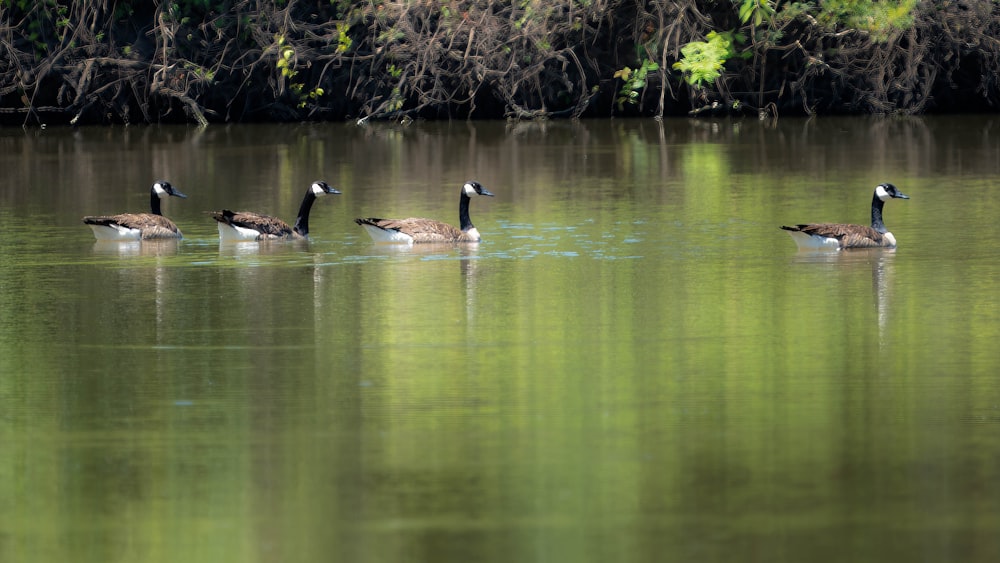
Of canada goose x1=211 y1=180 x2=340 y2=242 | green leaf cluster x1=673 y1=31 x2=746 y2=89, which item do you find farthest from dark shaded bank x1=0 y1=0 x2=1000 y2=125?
canada goose x1=211 y1=180 x2=340 y2=242

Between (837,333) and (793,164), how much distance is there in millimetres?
13579

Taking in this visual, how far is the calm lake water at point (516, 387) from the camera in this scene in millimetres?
A: 7695

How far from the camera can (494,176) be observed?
24.6m

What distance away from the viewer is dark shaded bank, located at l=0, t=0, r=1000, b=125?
32875 mm

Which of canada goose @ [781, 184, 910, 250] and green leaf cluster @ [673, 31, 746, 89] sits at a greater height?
green leaf cluster @ [673, 31, 746, 89]

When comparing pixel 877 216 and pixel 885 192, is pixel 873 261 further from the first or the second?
pixel 885 192

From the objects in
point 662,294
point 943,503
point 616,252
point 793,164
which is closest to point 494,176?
point 793,164

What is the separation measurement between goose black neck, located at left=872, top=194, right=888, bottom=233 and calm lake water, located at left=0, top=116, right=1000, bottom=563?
1.95ft

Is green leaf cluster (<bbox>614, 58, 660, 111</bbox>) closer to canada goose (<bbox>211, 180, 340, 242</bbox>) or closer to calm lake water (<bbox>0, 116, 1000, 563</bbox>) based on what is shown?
calm lake water (<bbox>0, 116, 1000, 563</bbox>)

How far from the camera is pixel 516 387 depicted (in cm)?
1030

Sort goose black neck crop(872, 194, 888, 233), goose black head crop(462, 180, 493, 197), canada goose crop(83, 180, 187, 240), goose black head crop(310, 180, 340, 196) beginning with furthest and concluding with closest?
goose black head crop(310, 180, 340, 196), goose black head crop(462, 180, 493, 197), canada goose crop(83, 180, 187, 240), goose black neck crop(872, 194, 888, 233)

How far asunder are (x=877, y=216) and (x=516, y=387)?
774 cm

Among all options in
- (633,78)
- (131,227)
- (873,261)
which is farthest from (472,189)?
(633,78)

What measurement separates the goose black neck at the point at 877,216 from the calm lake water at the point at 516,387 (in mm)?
593
